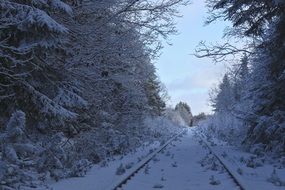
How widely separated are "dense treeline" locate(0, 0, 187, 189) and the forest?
2cm

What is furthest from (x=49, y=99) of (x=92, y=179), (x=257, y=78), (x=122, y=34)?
(x=257, y=78)

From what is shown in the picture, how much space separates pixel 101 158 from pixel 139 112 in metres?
11.3

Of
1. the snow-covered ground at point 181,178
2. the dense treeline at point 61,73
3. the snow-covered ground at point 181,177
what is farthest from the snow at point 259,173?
the dense treeline at point 61,73

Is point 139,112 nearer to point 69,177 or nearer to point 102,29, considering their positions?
point 102,29

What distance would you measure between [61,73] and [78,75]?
1.16 m

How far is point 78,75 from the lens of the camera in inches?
628

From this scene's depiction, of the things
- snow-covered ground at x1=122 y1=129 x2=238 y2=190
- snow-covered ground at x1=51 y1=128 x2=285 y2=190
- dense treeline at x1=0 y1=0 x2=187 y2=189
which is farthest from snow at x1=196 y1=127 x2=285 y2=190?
dense treeline at x1=0 y1=0 x2=187 y2=189

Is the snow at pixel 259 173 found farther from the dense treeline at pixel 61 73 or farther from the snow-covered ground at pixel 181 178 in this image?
the dense treeline at pixel 61 73

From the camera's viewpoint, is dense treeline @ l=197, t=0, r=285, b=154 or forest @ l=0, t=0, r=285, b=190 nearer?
forest @ l=0, t=0, r=285, b=190

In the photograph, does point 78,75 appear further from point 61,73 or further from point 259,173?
point 259,173

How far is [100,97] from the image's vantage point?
1916cm

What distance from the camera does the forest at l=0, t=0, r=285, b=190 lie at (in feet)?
39.1

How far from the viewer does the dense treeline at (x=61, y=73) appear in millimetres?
11680

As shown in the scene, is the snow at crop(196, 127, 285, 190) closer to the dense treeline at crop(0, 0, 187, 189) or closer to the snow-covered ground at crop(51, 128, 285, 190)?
the snow-covered ground at crop(51, 128, 285, 190)
